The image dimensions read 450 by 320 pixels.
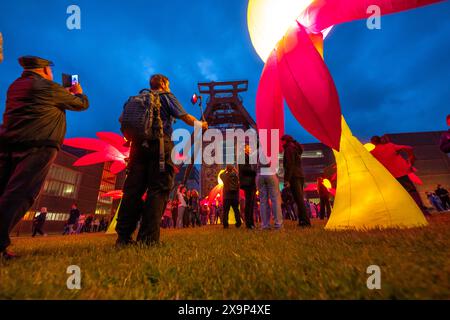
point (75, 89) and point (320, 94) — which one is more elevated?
point (75, 89)

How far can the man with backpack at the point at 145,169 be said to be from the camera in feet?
7.93

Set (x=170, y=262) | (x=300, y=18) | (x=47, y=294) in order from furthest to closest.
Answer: (x=300, y=18), (x=170, y=262), (x=47, y=294)

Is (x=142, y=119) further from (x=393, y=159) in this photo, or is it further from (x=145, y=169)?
(x=393, y=159)

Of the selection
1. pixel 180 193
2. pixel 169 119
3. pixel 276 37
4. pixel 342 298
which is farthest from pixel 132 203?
pixel 180 193

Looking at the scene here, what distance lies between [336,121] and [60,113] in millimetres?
2606

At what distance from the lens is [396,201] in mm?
2854

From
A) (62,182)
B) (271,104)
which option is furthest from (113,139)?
(62,182)

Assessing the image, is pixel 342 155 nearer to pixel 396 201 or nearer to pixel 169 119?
pixel 396 201

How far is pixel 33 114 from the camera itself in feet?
6.65

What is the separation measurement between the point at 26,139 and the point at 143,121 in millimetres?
1007

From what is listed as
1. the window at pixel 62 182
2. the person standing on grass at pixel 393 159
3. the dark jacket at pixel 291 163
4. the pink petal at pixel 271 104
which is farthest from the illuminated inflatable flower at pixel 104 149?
the window at pixel 62 182

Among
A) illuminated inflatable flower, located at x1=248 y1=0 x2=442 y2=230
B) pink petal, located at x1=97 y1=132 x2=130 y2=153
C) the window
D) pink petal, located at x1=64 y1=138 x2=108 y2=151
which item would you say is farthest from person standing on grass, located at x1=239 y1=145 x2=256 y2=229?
the window

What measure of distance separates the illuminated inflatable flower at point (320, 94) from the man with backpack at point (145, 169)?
3.72ft

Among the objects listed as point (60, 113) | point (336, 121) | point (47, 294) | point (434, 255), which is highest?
point (60, 113)
